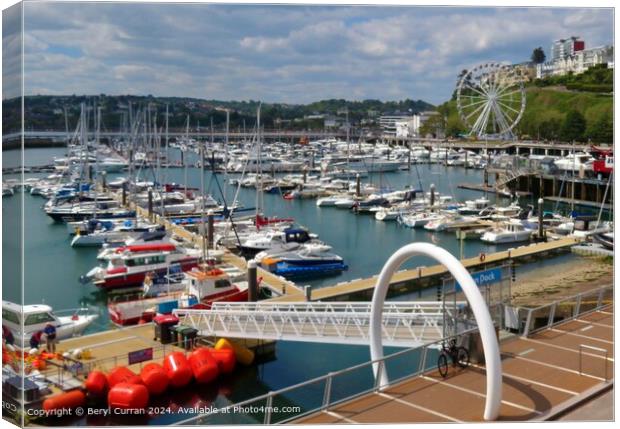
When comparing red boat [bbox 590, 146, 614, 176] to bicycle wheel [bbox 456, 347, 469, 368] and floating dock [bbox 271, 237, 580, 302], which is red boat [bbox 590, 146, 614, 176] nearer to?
floating dock [bbox 271, 237, 580, 302]

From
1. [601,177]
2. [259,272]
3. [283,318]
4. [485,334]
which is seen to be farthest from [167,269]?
[601,177]

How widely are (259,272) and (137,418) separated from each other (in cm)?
1345

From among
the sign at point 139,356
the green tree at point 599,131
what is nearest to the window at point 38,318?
the sign at point 139,356

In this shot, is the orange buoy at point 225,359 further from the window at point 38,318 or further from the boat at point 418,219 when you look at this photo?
the boat at point 418,219

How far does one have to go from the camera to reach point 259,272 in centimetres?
2336

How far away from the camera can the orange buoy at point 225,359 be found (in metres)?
13.8

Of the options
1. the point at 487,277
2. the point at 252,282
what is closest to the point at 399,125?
the point at 252,282

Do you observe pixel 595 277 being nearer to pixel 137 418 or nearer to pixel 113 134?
pixel 137 418

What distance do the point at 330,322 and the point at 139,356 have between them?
11.3 feet

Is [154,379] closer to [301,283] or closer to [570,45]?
[301,283]

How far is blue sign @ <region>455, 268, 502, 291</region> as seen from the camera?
9812 mm

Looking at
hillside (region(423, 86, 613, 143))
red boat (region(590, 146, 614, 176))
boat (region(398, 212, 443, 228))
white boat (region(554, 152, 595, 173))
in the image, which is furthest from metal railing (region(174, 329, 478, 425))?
hillside (region(423, 86, 613, 143))

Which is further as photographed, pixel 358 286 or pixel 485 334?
pixel 358 286

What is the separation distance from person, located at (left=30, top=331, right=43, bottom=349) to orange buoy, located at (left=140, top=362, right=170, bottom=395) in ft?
10.3
